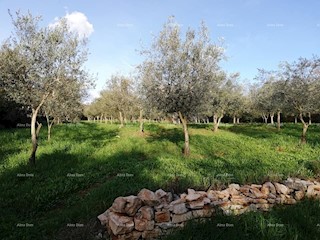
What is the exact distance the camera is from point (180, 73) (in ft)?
86.5

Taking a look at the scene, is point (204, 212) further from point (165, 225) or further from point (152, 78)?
point (152, 78)

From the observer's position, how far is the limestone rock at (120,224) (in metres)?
8.41

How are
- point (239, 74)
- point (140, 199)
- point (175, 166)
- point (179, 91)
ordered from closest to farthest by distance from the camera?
point (140, 199), point (175, 166), point (179, 91), point (239, 74)

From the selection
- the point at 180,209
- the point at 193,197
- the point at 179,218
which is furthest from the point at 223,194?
the point at 179,218

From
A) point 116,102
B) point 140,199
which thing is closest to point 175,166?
point 140,199

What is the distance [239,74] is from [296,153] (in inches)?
1125

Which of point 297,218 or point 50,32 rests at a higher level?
point 50,32

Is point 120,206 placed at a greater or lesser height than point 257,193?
lesser

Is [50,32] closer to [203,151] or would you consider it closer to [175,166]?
[175,166]

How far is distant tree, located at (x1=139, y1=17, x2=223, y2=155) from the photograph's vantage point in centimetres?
2639

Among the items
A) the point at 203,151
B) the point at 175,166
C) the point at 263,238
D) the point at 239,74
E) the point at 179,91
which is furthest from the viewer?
the point at 239,74

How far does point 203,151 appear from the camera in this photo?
1121 inches

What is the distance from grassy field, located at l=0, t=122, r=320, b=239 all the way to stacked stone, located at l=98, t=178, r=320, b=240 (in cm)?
55

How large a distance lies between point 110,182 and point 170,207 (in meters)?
5.86
